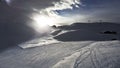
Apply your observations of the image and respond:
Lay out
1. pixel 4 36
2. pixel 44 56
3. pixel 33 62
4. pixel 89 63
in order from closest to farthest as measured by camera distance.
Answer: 1. pixel 89 63
2. pixel 33 62
3. pixel 44 56
4. pixel 4 36

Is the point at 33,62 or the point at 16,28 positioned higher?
the point at 16,28

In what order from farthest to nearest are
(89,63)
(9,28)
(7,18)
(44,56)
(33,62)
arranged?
(7,18) → (9,28) → (44,56) → (33,62) → (89,63)

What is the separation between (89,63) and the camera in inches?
421

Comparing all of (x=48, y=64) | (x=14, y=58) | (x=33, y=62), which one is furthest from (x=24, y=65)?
(x=14, y=58)

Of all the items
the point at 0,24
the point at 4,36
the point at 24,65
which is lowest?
the point at 24,65

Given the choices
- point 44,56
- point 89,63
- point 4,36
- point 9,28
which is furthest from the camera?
point 9,28

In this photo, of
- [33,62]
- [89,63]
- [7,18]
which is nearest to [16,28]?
[7,18]

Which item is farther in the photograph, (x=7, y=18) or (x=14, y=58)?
(x=7, y=18)

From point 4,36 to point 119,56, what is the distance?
1624 cm

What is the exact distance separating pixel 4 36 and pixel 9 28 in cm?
403

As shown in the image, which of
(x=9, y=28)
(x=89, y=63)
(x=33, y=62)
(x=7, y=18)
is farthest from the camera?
(x=7, y=18)

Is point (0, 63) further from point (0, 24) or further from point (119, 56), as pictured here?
point (0, 24)

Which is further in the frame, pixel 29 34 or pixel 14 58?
pixel 29 34

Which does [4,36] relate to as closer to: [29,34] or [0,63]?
[29,34]
